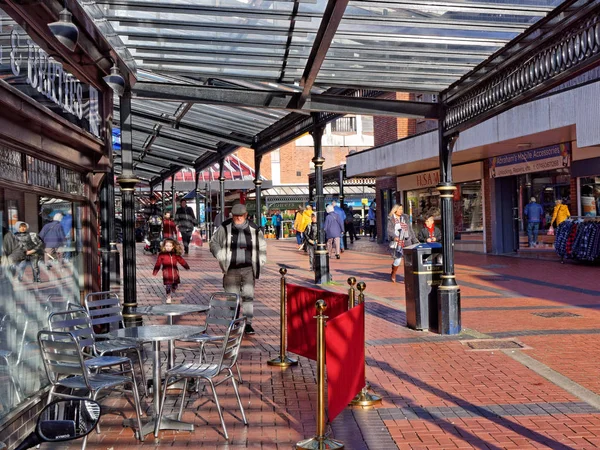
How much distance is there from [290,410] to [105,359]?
1.62 metres

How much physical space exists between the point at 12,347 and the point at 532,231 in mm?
19094

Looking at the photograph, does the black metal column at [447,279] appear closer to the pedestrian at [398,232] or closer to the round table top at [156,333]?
the round table top at [156,333]

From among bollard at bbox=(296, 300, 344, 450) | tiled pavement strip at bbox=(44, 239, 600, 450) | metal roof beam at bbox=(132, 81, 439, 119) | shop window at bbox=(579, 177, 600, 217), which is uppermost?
metal roof beam at bbox=(132, 81, 439, 119)

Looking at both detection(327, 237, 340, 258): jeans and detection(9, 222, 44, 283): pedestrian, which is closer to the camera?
detection(9, 222, 44, 283): pedestrian

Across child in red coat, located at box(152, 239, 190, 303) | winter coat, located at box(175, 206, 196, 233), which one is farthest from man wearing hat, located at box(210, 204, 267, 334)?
winter coat, located at box(175, 206, 196, 233)

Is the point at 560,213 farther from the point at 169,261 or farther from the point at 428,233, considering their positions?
the point at 169,261

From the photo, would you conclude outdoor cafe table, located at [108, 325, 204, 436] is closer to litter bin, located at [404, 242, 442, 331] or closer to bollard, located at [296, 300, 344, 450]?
bollard, located at [296, 300, 344, 450]

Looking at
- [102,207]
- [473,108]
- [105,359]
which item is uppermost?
[473,108]

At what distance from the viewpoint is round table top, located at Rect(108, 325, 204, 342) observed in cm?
552

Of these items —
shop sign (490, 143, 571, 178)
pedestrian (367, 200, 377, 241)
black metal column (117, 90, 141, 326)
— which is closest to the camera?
black metal column (117, 90, 141, 326)

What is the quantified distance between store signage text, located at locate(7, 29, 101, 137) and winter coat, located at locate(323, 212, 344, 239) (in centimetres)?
1374

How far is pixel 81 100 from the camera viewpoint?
24.9ft

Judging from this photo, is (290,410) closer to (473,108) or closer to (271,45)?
(271,45)

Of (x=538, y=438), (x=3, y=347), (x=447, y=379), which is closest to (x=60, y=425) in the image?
(x=3, y=347)
